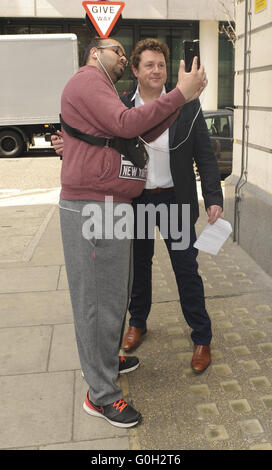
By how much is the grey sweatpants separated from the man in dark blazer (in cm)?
55

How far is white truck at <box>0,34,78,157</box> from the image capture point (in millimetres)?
16797

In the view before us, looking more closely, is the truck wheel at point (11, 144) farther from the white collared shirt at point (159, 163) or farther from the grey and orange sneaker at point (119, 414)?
the grey and orange sneaker at point (119, 414)

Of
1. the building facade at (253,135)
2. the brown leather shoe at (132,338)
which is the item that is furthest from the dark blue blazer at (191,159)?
the building facade at (253,135)

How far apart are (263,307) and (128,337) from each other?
122 cm

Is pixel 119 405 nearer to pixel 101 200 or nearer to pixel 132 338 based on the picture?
pixel 132 338

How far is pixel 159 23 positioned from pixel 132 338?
21.2 meters

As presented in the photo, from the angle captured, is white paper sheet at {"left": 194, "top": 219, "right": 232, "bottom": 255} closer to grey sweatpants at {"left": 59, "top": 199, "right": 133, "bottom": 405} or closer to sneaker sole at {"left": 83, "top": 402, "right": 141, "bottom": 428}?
grey sweatpants at {"left": 59, "top": 199, "right": 133, "bottom": 405}

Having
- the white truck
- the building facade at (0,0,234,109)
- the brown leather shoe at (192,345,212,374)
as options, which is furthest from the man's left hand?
the building facade at (0,0,234,109)

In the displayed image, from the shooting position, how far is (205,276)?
4992mm

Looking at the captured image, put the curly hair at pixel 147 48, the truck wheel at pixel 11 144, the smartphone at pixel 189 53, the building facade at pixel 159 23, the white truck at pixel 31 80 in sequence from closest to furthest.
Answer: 1. the smartphone at pixel 189 53
2. the curly hair at pixel 147 48
3. the truck wheel at pixel 11 144
4. the white truck at pixel 31 80
5. the building facade at pixel 159 23

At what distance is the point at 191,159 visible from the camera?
123 inches

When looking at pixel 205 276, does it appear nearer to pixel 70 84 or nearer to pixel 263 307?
pixel 263 307

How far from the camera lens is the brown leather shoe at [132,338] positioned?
3584 mm
